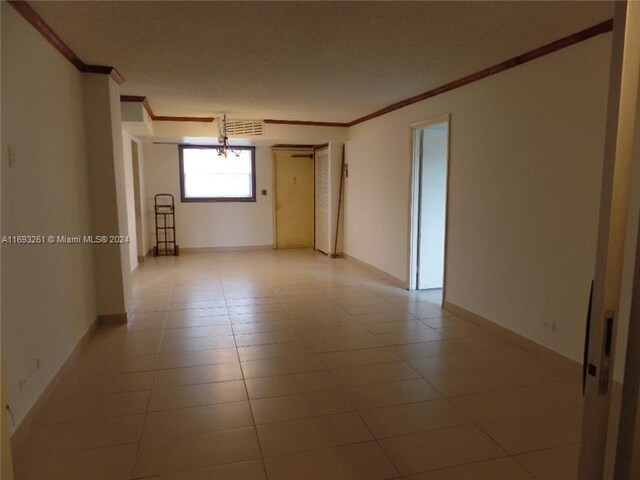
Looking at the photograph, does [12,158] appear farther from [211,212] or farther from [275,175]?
[275,175]

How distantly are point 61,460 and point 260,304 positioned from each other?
2811 millimetres

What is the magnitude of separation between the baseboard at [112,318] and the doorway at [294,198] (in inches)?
198

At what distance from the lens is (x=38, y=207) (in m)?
2.61

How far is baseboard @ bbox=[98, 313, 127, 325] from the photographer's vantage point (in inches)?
161

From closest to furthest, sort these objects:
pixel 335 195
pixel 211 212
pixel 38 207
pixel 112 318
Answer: pixel 38 207 → pixel 112 318 → pixel 335 195 → pixel 211 212

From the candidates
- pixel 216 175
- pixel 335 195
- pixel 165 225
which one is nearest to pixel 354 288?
pixel 335 195

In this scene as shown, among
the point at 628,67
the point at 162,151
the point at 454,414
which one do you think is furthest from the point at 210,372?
the point at 162,151

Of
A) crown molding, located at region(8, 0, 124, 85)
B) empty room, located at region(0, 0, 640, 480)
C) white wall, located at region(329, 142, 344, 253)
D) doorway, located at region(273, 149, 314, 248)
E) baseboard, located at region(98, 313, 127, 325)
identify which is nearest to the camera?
empty room, located at region(0, 0, 640, 480)

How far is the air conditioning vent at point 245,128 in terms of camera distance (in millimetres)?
→ 6559

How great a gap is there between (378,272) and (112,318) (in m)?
3.56

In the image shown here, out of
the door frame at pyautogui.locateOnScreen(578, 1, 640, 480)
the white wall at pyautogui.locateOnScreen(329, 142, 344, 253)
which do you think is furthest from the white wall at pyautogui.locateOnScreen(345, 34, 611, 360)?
the white wall at pyautogui.locateOnScreen(329, 142, 344, 253)

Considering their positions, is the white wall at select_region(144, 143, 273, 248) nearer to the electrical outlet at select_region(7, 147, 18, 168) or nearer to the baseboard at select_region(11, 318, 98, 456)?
the baseboard at select_region(11, 318, 98, 456)

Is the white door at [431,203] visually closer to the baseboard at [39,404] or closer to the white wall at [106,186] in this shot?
the white wall at [106,186]

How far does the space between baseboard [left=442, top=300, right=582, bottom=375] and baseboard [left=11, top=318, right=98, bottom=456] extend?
3.35 m
